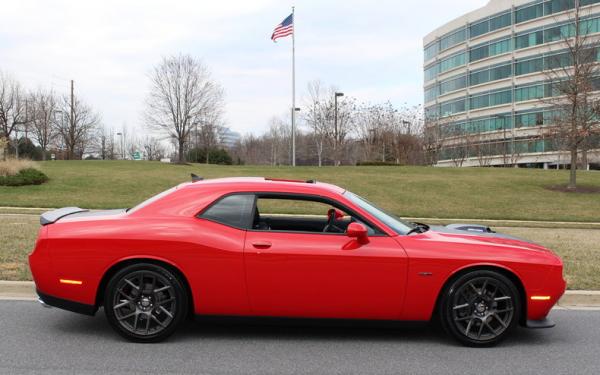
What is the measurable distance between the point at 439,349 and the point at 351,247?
3.90 feet

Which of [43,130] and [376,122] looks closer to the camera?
[376,122]

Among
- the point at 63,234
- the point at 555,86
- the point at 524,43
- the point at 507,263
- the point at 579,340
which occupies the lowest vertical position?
the point at 579,340

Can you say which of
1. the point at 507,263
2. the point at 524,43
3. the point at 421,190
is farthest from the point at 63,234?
the point at 524,43

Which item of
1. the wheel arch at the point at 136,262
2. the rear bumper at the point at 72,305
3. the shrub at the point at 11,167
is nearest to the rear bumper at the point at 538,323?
the wheel arch at the point at 136,262

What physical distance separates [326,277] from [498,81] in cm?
6682

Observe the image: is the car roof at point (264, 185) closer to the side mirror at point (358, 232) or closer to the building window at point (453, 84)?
the side mirror at point (358, 232)

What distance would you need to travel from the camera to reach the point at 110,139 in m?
76.9

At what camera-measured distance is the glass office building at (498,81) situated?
5294 cm

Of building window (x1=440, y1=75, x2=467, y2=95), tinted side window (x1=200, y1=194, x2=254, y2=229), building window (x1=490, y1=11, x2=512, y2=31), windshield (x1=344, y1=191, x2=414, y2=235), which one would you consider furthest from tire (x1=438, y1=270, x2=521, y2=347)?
building window (x1=440, y1=75, x2=467, y2=95)

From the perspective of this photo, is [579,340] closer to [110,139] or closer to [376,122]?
[376,122]

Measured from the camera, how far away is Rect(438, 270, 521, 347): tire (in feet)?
15.0

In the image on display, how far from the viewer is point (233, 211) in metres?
4.77

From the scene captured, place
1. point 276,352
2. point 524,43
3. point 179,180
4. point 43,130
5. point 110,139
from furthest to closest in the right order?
1. point 110,139
2. point 524,43
3. point 43,130
4. point 179,180
5. point 276,352

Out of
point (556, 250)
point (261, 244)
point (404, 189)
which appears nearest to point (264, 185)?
point (261, 244)
